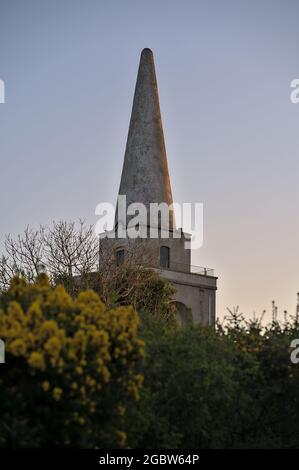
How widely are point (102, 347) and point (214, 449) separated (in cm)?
359

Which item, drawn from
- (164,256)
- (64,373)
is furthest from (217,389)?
(164,256)

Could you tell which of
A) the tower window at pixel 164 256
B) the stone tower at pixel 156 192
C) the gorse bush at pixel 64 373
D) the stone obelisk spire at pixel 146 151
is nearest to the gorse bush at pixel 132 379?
the gorse bush at pixel 64 373

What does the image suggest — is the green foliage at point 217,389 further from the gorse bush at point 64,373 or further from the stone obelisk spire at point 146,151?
the stone obelisk spire at point 146,151

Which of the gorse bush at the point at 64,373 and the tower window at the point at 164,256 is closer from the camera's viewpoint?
the gorse bush at the point at 64,373

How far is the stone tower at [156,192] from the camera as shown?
138 ft

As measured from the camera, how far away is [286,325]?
45.9 feet

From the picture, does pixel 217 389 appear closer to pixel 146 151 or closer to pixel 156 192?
pixel 156 192

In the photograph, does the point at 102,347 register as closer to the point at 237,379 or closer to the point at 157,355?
the point at 157,355

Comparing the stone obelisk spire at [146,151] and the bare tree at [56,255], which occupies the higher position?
the stone obelisk spire at [146,151]

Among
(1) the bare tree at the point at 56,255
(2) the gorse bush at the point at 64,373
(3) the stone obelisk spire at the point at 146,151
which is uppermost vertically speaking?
(3) the stone obelisk spire at the point at 146,151
